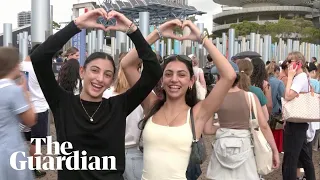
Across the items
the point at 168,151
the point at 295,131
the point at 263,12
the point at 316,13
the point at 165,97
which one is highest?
the point at 263,12

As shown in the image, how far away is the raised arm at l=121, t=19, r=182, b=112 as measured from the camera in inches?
107

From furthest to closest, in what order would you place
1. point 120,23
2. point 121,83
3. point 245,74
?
point 245,74
point 121,83
point 120,23

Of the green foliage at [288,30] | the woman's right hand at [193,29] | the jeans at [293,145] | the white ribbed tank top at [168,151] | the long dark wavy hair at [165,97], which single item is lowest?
the jeans at [293,145]

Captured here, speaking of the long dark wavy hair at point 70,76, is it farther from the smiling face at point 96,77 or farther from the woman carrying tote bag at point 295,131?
the smiling face at point 96,77

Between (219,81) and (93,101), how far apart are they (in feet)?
2.71

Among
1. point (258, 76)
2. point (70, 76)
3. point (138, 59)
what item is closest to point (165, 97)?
point (138, 59)

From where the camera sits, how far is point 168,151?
2578 millimetres

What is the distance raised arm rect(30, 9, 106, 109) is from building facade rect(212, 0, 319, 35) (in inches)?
2610

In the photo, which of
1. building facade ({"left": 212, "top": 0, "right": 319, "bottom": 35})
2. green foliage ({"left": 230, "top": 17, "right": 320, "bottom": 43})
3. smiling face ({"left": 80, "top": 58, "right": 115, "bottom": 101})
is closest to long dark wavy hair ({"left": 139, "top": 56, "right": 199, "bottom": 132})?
smiling face ({"left": 80, "top": 58, "right": 115, "bottom": 101})

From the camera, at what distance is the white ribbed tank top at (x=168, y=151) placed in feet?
8.43

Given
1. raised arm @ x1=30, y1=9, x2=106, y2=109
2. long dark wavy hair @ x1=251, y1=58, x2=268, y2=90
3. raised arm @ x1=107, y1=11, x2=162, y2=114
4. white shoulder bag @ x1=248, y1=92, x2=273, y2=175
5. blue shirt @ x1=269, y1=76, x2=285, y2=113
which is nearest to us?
raised arm @ x1=30, y1=9, x2=106, y2=109

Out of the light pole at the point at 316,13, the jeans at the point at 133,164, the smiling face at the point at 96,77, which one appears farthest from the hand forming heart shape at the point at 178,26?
the light pole at the point at 316,13

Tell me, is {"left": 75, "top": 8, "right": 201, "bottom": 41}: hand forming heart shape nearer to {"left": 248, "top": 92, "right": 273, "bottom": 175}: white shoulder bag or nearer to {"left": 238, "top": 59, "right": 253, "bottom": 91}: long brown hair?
{"left": 248, "top": 92, "right": 273, "bottom": 175}: white shoulder bag

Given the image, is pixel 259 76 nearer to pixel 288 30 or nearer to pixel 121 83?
pixel 121 83
